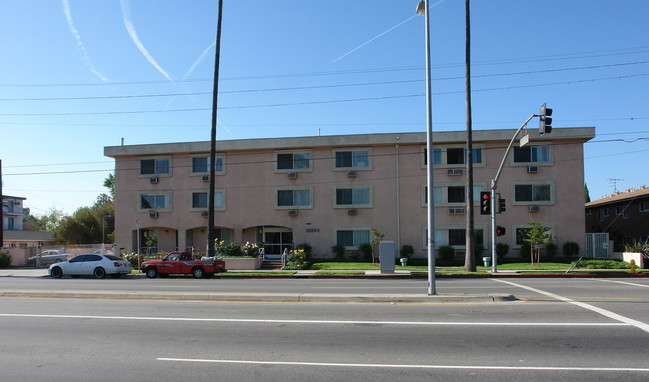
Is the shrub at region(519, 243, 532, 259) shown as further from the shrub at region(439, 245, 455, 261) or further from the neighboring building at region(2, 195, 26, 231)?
the neighboring building at region(2, 195, 26, 231)

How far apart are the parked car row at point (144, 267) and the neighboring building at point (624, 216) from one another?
101ft

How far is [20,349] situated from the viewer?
768cm

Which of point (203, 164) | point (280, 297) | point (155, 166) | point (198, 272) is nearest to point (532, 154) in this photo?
point (198, 272)

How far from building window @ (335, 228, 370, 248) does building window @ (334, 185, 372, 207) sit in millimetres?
1864

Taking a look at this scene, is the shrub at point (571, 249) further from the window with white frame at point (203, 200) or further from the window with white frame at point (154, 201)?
the window with white frame at point (154, 201)

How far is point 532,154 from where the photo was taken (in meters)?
33.1

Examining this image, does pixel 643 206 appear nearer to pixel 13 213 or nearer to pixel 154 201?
pixel 154 201

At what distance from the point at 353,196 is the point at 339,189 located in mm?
1179

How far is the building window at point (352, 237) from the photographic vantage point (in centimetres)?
3394

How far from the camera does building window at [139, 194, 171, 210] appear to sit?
36500 millimetres

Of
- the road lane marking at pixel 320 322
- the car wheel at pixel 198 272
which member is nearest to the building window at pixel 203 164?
the car wheel at pixel 198 272

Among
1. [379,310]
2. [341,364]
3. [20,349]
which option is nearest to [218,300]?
[379,310]

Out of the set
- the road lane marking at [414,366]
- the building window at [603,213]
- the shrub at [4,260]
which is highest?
the building window at [603,213]

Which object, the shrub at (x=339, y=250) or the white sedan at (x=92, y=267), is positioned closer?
the white sedan at (x=92, y=267)
